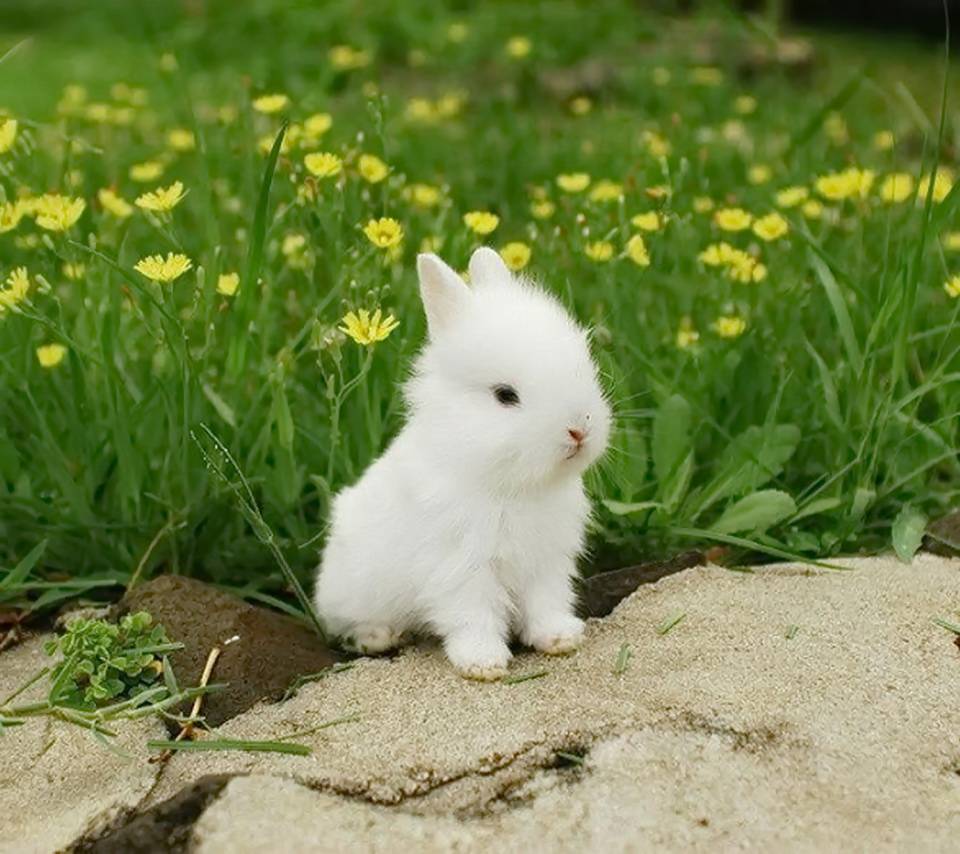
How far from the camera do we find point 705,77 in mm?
7898

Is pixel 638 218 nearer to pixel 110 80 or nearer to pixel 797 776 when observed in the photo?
pixel 797 776

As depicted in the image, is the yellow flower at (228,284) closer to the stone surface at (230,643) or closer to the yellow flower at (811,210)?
the stone surface at (230,643)

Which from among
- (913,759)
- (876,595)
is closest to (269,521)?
(876,595)

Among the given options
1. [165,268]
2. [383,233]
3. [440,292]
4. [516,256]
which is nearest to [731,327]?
[516,256]

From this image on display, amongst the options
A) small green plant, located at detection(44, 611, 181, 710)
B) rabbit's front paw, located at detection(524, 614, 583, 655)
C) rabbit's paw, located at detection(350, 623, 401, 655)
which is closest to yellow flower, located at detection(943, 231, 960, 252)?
rabbit's front paw, located at detection(524, 614, 583, 655)

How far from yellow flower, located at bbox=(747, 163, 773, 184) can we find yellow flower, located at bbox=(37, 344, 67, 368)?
9.88 feet

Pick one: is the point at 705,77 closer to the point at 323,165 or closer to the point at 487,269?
the point at 323,165

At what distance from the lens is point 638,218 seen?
4.07 m

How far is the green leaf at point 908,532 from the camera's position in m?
3.42

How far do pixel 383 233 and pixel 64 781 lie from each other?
148 cm

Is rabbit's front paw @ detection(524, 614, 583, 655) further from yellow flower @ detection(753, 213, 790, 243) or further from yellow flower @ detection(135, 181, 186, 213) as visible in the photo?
yellow flower @ detection(753, 213, 790, 243)

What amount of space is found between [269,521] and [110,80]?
586 centimetres

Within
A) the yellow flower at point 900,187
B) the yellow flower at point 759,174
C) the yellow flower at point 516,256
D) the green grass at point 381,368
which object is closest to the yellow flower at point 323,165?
the green grass at point 381,368

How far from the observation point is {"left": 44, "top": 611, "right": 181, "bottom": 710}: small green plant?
2.83m
